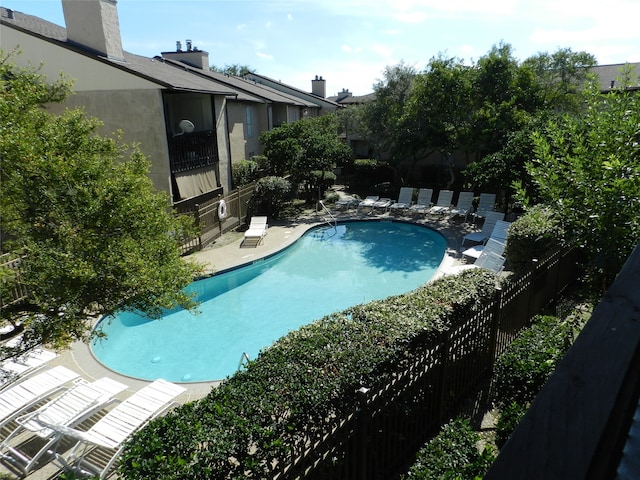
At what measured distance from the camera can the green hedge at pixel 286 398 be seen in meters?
4.11

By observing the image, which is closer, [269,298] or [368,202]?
[269,298]

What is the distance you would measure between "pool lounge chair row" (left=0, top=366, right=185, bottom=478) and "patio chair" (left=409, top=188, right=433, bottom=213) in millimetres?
17409

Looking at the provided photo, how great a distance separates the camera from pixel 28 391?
25.1 ft

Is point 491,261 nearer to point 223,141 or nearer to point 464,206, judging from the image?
point 464,206

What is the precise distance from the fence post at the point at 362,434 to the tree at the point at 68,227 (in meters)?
4.41

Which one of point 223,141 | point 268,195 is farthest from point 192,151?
point 268,195

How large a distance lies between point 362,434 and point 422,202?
19.6 metres

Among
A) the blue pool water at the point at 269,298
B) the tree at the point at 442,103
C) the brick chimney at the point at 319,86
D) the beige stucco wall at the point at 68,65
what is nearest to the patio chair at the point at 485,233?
the blue pool water at the point at 269,298

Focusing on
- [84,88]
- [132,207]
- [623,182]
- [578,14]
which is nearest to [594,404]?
[623,182]

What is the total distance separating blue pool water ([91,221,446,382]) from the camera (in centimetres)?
1123

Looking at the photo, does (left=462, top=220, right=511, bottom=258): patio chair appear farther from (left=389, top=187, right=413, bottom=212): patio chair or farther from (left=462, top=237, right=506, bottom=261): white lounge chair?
(left=389, top=187, right=413, bottom=212): patio chair

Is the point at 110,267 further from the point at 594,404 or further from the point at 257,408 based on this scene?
the point at 594,404

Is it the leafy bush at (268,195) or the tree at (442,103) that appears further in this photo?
the leafy bush at (268,195)

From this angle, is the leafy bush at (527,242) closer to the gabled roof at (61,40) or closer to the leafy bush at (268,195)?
the leafy bush at (268,195)
